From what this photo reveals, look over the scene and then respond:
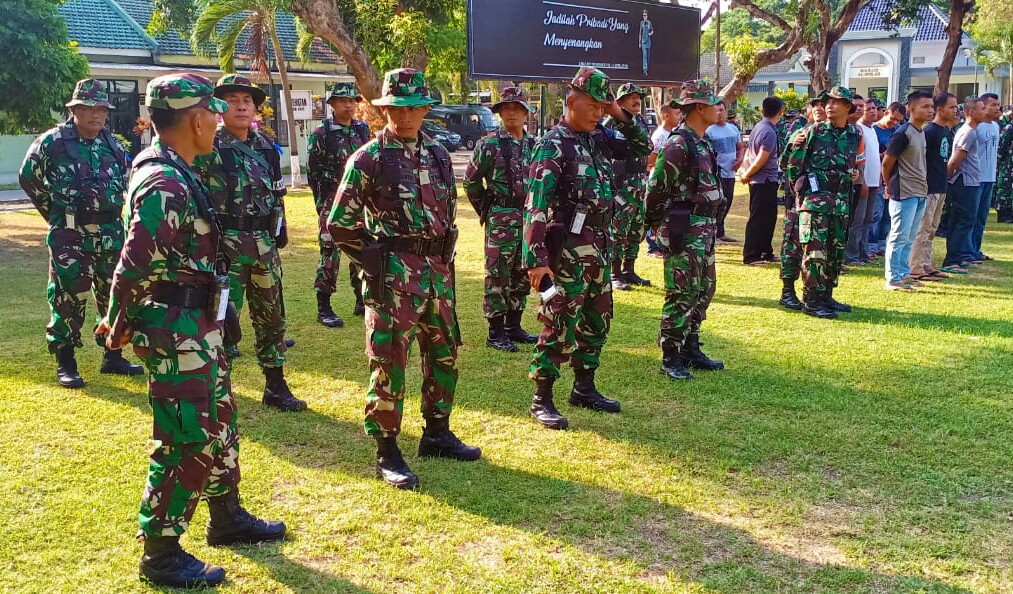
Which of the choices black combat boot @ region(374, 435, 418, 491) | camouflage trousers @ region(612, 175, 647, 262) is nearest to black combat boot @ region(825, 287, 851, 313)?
camouflage trousers @ region(612, 175, 647, 262)

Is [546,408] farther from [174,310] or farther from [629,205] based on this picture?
[629,205]

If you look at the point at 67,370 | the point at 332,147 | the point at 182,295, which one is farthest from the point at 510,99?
the point at 182,295

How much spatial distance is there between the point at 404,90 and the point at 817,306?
17.4 ft

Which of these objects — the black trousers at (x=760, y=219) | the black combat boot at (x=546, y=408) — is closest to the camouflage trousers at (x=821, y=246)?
the black trousers at (x=760, y=219)

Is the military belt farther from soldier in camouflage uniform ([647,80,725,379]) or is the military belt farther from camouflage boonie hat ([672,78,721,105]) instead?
camouflage boonie hat ([672,78,721,105])

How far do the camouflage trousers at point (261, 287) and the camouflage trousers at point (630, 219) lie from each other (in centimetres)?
372

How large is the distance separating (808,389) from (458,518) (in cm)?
300

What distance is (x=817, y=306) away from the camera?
26.7ft

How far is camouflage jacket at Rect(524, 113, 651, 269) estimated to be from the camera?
16.3 feet

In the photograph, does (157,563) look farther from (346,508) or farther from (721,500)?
(721,500)

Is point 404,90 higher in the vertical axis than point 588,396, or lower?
higher

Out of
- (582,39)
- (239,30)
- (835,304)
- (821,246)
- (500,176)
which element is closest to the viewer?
(500,176)

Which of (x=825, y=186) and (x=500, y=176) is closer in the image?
(x=500, y=176)

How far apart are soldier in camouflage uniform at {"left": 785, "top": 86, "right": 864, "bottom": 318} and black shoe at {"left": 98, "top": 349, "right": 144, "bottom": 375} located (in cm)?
579
